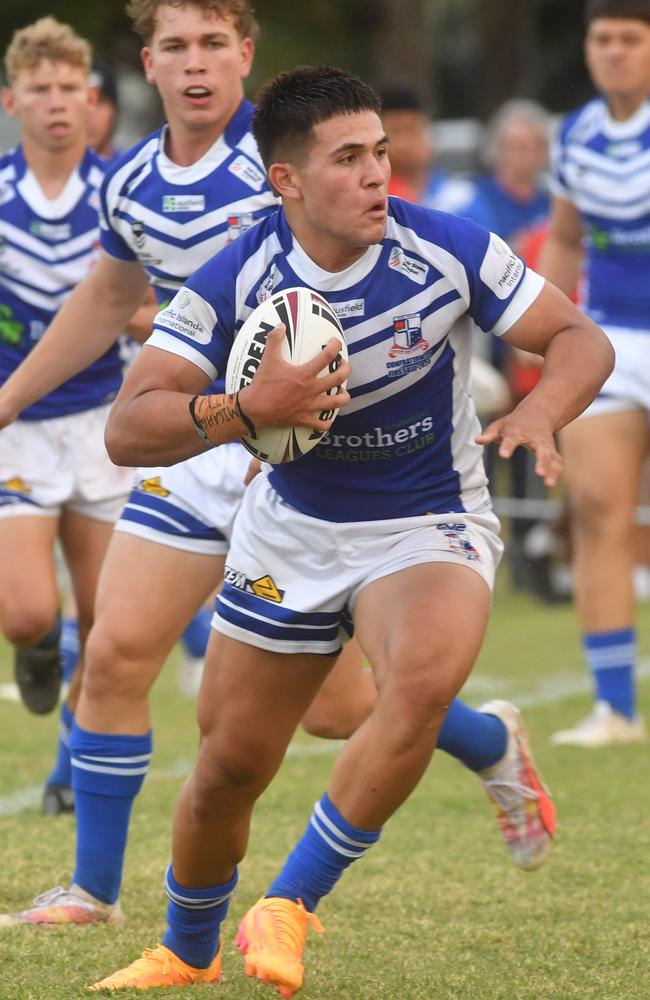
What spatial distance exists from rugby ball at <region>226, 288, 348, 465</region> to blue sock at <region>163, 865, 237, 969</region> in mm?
1011

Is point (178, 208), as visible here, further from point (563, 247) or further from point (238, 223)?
point (563, 247)

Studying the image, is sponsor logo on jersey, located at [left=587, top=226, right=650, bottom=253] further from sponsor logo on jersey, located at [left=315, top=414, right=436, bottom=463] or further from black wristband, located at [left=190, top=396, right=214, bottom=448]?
black wristband, located at [left=190, top=396, right=214, bottom=448]

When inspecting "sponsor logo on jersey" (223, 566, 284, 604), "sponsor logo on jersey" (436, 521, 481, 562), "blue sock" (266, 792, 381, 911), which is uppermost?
"sponsor logo on jersey" (436, 521, 481, 562)

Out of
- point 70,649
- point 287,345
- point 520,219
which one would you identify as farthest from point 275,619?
point 520,219

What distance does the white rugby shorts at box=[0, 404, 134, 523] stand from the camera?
5.89 metres

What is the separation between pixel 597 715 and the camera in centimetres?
722

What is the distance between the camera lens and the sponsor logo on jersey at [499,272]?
12.9 ft

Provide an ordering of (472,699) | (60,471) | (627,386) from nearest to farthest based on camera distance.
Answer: (60,471), (627,386), (472,699)

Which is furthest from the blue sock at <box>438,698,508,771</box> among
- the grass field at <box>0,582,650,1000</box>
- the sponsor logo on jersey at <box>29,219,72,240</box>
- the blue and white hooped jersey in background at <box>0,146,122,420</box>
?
the sponsor logo on jersey at <box>29,219,72,240</box>

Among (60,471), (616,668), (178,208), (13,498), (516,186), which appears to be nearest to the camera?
(178,208)

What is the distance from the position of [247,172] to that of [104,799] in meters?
1.74

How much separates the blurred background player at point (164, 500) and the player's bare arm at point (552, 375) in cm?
116

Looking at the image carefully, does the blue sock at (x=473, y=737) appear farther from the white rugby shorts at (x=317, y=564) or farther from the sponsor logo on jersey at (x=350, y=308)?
the sponsor logo on jersey at (x=350, y=308)

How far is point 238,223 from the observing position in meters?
4.89
